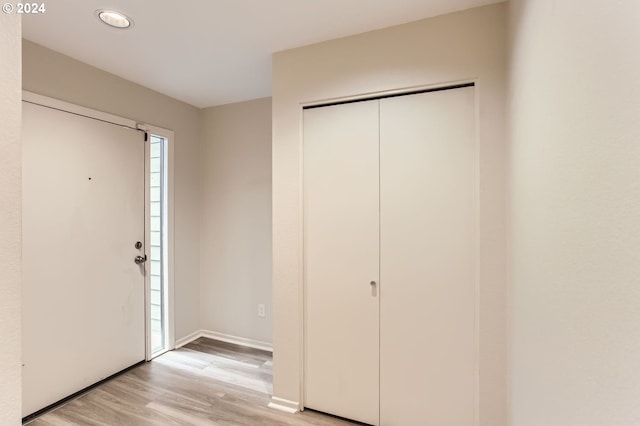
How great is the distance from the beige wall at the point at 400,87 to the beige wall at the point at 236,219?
39.0 inches

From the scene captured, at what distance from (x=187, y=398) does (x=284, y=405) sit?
76 centimetres

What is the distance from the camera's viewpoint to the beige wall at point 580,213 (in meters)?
0.58

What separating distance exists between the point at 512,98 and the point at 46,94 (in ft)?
9.67

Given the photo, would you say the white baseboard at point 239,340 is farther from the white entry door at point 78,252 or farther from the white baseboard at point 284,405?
the white baseboard at point 284,405

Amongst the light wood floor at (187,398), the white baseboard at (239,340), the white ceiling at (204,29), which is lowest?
the light wood floor at (187,398)

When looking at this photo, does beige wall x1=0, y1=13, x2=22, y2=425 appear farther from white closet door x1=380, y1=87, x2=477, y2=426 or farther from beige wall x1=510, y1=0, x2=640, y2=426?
white closet door x1=380, y1=87, x2=477, y2=426

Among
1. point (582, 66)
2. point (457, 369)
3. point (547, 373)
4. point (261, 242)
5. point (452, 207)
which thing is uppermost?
point (582, 66)

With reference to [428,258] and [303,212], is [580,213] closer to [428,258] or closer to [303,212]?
[428,258]

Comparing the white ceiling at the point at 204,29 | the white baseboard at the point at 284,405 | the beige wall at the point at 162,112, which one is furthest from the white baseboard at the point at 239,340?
the white ceiling at the point at 204,29

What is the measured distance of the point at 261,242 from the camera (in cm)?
320

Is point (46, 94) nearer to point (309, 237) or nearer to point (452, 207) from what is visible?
point (309, 237)

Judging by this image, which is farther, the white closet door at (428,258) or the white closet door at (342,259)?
the white closet door at (342,259)

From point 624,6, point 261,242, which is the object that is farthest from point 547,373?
point 261,242

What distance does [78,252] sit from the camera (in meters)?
2.35
